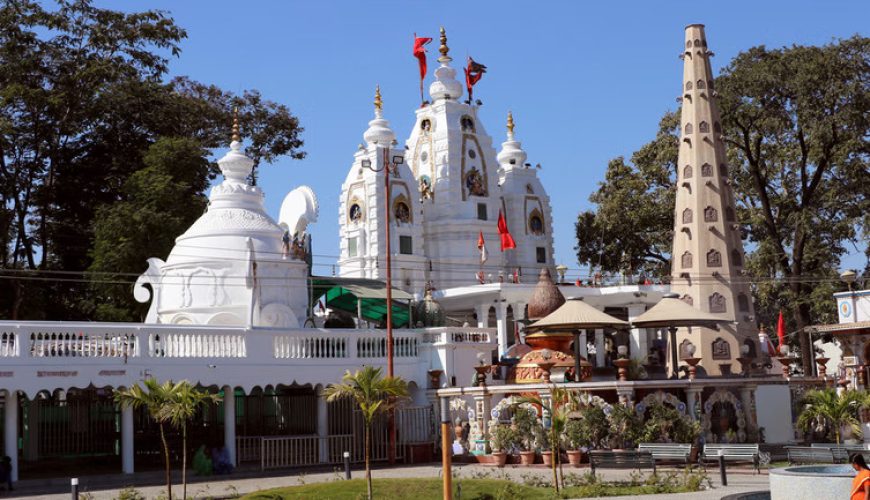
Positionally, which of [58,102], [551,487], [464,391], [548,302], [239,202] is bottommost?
[551,487]

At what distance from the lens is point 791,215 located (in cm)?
5019

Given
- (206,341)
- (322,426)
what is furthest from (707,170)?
(206,341)

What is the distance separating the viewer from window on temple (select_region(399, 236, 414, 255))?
57250 mm

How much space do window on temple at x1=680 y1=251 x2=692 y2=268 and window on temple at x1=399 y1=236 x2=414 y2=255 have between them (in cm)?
2021

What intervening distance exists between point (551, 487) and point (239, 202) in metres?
18.9

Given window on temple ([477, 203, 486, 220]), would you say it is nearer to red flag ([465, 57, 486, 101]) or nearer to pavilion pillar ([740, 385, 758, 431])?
red flag ([465, 57, 486, 101])

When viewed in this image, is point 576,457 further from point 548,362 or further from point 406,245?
point 406,245

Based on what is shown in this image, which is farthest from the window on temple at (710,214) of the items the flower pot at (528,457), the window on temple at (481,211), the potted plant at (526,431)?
the window on temple at (481,211)

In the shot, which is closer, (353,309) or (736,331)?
(736,331)

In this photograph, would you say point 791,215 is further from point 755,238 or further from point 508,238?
point 508,238

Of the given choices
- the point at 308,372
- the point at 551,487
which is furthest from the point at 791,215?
the point at 551,487

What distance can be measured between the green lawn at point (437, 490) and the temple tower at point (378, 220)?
1306 inches

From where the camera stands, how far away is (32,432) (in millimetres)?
31750

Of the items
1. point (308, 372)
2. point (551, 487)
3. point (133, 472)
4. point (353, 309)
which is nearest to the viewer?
point (551, 487)
